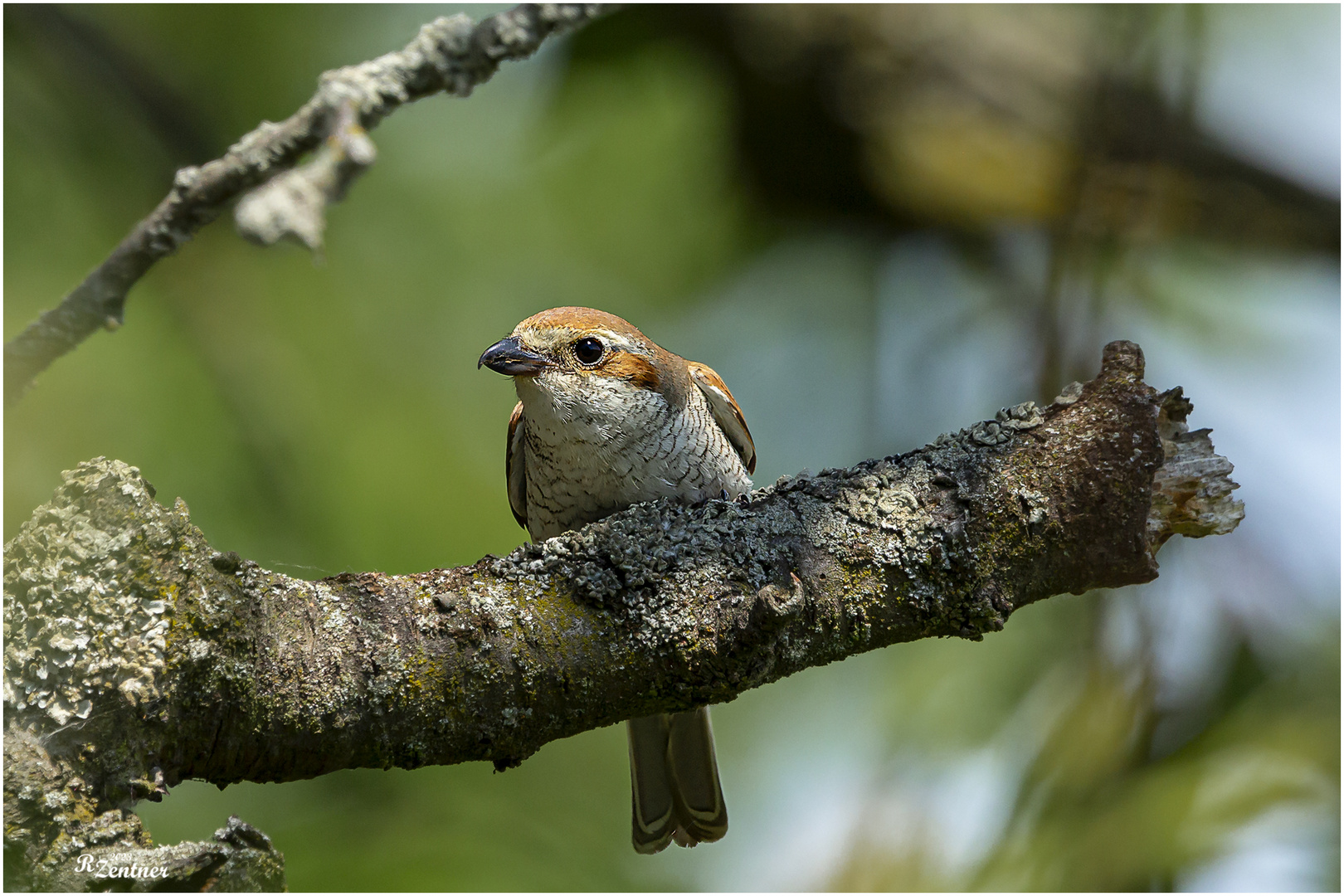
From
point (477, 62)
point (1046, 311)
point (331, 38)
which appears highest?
point (331, 38)

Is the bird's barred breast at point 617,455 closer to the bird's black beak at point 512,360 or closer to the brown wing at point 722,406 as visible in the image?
the bird's black beak at point 512,360

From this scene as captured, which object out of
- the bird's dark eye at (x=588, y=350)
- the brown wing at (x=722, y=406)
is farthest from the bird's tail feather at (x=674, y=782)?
the bird's dark eye at (x=588, y=350)

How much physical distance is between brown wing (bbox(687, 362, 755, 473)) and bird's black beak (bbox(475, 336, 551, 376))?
0.84m

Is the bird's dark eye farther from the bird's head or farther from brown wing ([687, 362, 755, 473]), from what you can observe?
brown wing ([687, 362, 755, 473])

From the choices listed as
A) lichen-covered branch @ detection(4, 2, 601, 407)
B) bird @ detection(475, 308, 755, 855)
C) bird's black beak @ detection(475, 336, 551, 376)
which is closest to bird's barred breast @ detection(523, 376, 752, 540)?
bird @ detection(475, 308, 755, 855)

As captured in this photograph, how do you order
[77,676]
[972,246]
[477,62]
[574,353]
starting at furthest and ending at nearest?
1. [972,246]
2. [574,353]
3. [477,62]
4. [77,676]

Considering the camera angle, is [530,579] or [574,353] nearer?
[530,579]

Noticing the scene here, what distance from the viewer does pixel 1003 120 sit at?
4586 mm

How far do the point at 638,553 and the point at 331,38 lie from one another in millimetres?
3986

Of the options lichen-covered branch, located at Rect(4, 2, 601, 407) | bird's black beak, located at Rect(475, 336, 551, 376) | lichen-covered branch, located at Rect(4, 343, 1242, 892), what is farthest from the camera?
bird's black beak, located at Rect(475, 336, 551, 376)

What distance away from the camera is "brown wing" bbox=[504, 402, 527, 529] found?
347 centimetres

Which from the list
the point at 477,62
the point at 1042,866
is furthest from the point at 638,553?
the point at 1042,866

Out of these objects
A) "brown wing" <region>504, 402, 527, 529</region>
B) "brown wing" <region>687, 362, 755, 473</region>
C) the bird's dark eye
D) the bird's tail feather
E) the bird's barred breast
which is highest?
"brown wing" <region>687, 362, 755, 473</region>

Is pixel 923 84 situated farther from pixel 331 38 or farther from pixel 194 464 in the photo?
pixel 194 464
